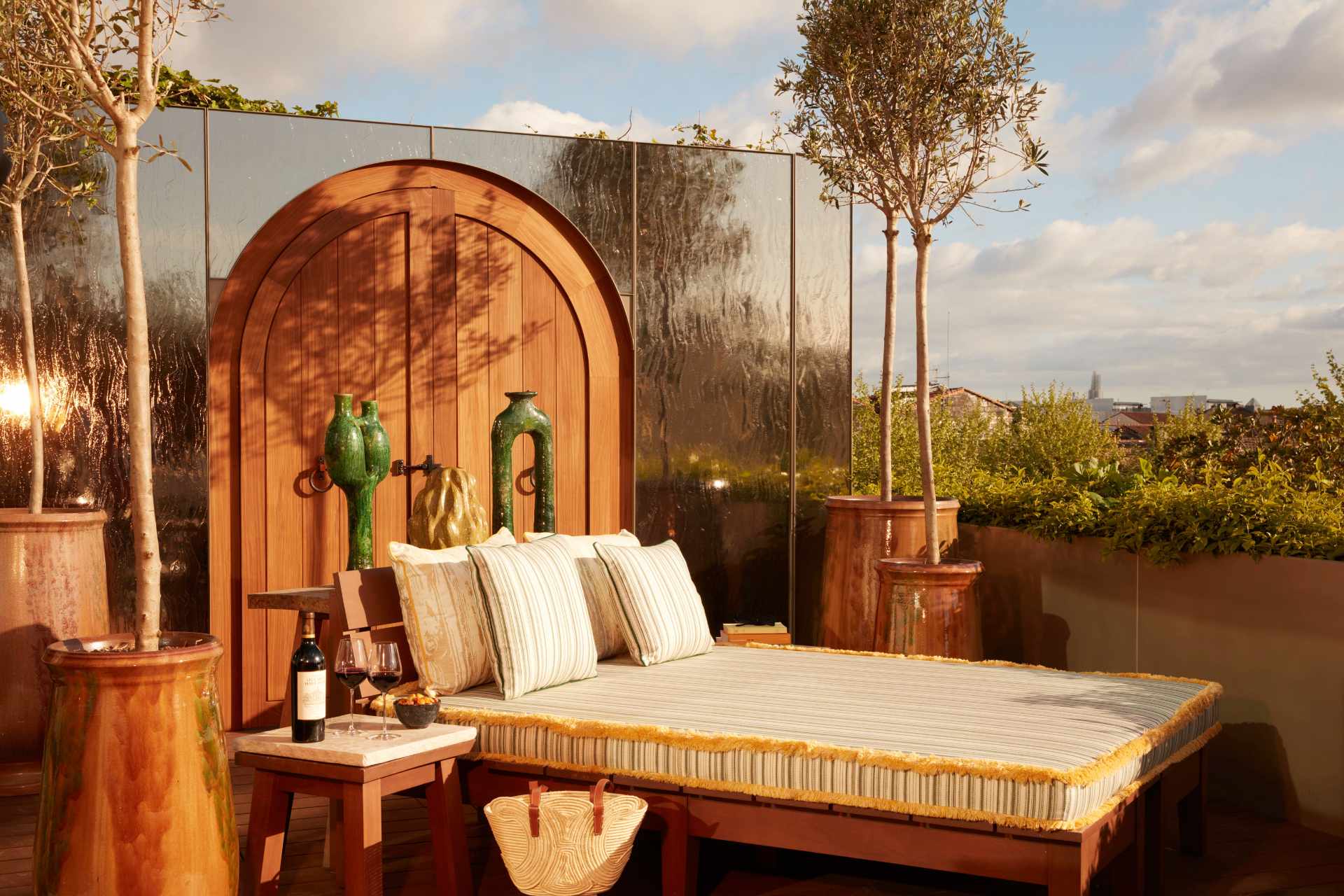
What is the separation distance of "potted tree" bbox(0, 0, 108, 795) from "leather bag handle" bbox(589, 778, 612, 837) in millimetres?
A: 2496

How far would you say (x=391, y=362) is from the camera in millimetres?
5254

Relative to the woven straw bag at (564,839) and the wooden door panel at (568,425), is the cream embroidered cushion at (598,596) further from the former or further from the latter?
the wooden door panel at (568,425)

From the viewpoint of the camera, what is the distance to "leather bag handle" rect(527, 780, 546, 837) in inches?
107

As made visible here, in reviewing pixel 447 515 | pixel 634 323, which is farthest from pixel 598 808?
pixel 634 323

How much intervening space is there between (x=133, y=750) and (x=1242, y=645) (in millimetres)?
3448

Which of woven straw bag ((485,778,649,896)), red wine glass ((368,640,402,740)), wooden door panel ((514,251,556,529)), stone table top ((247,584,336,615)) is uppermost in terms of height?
wooden door panel ((514,251,556,529))

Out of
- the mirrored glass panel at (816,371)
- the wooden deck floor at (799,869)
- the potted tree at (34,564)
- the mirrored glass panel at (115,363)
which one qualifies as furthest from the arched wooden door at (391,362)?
the wooden deck floor at (799,869)

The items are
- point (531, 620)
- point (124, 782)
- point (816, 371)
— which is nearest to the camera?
point (124, 782)

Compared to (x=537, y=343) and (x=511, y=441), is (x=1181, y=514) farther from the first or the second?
(x=537, y=343)

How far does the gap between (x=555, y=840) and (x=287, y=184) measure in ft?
11.1

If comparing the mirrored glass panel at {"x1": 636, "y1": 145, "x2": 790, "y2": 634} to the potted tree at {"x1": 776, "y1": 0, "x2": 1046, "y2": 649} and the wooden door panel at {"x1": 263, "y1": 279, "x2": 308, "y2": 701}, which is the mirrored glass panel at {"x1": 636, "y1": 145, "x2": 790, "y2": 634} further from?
the wooden door panel at {"x1": 263, "y1": 279, "x2": 308, "y2": 701}

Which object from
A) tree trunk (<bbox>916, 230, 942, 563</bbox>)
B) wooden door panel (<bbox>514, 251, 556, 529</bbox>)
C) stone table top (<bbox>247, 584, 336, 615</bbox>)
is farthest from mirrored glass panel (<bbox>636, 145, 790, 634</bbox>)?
stone table top (<bbox>247, 584, 336, 615</bbox>)

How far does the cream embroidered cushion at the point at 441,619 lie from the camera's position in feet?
10.9

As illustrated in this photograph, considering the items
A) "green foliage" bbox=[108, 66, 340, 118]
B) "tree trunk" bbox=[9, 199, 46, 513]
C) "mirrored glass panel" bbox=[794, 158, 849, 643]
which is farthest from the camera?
"mirrored glass panel" bbox=[794, 158, 849, 643]
